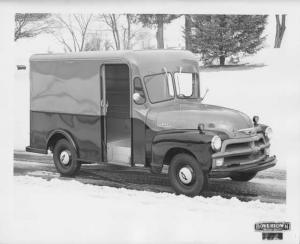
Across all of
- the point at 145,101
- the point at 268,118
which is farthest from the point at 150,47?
the point at 268,118

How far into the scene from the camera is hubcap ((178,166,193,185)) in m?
2.95

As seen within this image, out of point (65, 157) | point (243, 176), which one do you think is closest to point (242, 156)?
point (243, 176)

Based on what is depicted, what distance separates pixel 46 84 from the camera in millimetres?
3205

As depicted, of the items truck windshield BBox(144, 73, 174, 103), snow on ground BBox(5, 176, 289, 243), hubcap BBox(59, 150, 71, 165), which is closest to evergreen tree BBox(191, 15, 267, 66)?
truck windshield BBox(144, 73, 174, 103)

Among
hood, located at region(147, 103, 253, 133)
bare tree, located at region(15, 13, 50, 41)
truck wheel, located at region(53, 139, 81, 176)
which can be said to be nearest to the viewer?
hood, located at region(147, 103, 253, 133)

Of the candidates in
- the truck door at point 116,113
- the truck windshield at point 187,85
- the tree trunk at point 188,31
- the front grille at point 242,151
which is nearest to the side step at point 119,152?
the truck door at point 116,113

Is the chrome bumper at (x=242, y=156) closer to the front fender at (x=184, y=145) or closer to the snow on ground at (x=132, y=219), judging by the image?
the front fender at (x=184, y=145)

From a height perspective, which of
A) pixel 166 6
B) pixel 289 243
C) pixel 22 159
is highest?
pixel 166 6

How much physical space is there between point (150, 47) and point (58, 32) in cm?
58

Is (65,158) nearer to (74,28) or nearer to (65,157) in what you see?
(65,157)

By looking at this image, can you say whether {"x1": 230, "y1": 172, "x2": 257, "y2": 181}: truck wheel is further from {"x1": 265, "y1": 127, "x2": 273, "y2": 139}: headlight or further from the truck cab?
{"x1": 265, "y1": 127, "x2": 273, "y2": 139}: headlight

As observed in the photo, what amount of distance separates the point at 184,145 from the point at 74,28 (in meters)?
1.00

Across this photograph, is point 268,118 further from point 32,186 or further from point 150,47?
point 32,186

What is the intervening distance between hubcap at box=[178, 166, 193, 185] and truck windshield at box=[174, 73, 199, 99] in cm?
45
